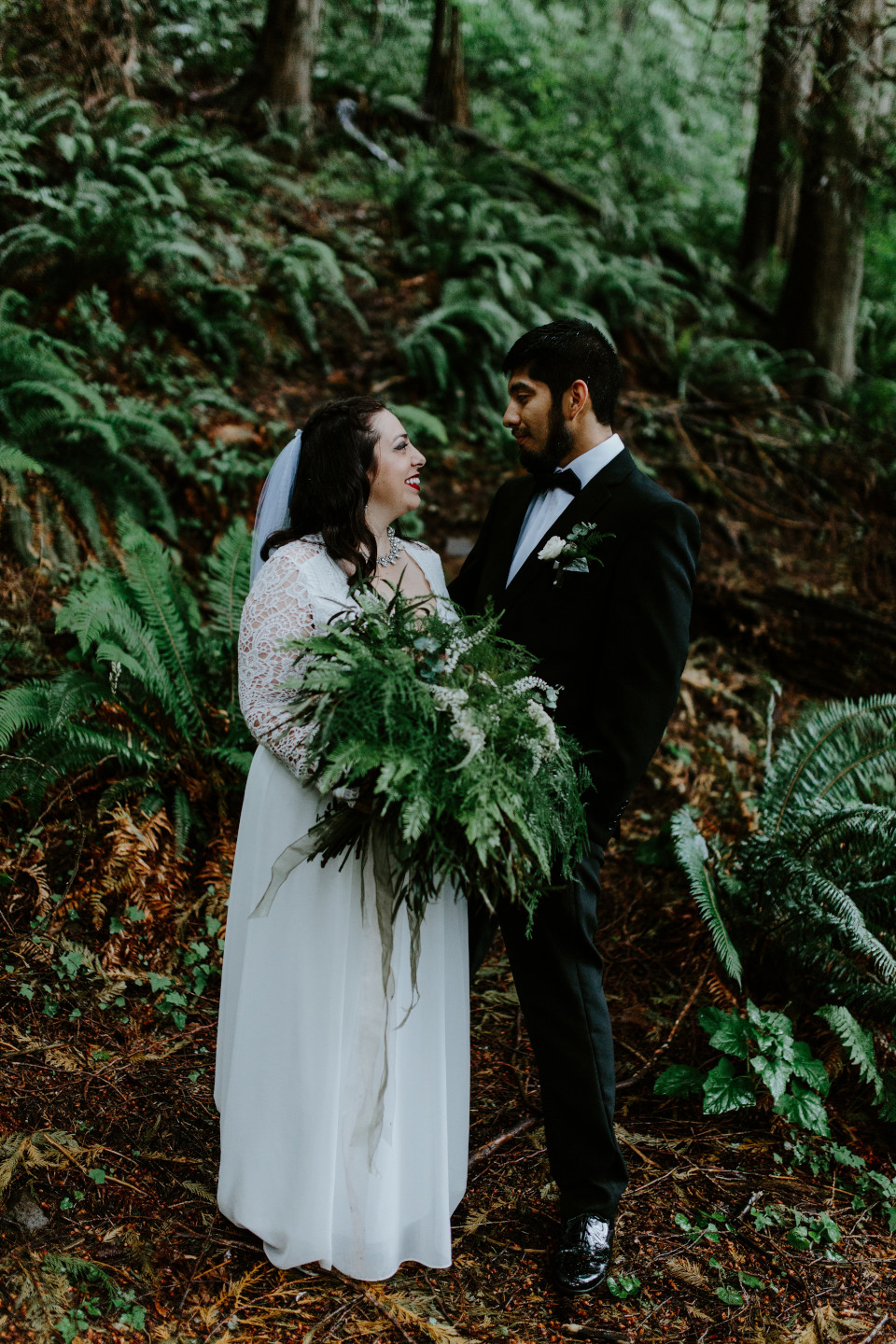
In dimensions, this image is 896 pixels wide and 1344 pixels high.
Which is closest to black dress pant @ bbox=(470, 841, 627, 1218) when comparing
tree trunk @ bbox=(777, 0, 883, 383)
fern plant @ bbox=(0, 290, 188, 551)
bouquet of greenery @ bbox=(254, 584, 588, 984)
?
bouquet of greenery @ bbox=(254, 584, 588, 984)

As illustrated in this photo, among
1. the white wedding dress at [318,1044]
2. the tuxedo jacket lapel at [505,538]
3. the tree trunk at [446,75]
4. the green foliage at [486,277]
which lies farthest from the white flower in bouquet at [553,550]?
the tree trunk at [446,75]

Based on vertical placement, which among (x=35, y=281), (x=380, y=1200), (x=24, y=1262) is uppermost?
(x=35, y=281)

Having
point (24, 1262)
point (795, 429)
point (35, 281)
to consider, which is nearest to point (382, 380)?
point (35, 281)

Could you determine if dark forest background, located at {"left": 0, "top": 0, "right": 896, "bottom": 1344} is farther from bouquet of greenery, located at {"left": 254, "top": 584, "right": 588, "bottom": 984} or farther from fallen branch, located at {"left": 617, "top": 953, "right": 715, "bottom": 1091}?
bouquet of greenery, located at {"left": 254, "top": 584, "right": 588, "bottom": 984}

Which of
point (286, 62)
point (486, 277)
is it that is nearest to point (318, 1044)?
point (486, 277)

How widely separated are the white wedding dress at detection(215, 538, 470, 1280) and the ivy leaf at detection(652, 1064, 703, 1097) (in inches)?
43.4

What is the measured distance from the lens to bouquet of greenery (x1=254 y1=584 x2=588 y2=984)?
6.66 ft

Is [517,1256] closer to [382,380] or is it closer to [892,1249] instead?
[892,1249]

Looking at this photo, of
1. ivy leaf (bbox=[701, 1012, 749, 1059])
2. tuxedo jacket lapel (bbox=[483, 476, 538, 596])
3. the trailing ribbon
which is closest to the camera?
the trailing ribbon

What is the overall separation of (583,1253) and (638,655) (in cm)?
167

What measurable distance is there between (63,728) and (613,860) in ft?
8.55

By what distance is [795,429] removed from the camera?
7.25m

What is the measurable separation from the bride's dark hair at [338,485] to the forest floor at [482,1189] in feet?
5.65

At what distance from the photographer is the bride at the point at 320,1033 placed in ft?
7.79
